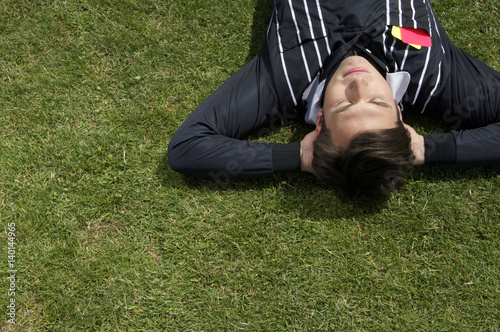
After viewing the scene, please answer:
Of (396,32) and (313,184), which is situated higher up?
(396,32)

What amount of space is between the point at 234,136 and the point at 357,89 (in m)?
1.01

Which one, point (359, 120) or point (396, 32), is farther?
point (396, 32)

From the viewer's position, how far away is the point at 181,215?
9.94 ft

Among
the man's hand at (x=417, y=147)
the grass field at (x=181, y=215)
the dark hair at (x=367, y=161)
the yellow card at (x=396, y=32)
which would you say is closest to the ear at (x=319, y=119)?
the dark hair at (x=367, y=161)

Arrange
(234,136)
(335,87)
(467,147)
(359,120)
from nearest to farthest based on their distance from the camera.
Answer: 1. (359,120)
2. (335,87)
3. (467,147)
4. (234,136)

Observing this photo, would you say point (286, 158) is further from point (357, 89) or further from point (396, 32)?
point (396, 32)

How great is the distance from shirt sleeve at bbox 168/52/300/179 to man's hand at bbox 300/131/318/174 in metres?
0.03

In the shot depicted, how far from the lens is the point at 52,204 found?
9.96 ft

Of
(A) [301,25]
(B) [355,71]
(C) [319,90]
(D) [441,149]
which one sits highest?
(A) [301,25]

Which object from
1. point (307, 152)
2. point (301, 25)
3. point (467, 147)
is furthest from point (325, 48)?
point (467, 147)

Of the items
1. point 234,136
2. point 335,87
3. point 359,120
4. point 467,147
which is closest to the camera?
point 359,120

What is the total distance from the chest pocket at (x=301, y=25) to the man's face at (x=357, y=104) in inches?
15.5

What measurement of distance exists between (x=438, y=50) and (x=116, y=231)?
2802 millimetres

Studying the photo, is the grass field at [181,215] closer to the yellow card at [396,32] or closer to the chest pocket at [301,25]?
the chest pocket at [301,25]
